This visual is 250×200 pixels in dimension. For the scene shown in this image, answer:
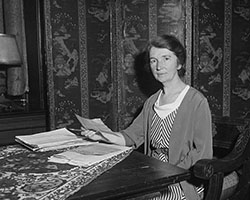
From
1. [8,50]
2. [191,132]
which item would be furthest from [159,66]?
[8,50]

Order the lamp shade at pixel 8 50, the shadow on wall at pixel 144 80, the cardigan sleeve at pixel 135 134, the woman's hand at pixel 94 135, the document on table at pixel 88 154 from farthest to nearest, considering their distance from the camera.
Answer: the shadow on wall at pixel 144 80 < the lamp shade at pixel 8 50 < the cardigan sleeve at pixel 135 134 < the woman's hand at pixel 94 135 < the document on table at pixel 88 154

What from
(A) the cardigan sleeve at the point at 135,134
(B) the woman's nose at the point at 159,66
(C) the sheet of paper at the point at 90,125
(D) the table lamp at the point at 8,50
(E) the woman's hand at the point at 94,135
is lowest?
(A) the cardigan sleeve at the point at 135,134

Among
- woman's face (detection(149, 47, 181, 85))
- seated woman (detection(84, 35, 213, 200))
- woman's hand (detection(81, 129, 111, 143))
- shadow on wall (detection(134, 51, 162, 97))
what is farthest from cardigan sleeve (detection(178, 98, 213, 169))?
shadow on wall (detection(134, 51, 162, 97))

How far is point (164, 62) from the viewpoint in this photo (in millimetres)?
1867

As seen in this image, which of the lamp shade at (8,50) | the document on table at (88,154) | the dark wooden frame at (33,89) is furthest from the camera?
the dark wooden frame at (33,89)

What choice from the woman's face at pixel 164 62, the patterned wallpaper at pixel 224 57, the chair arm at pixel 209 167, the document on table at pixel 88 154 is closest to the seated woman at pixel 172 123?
the woman's face at pixel 164 62

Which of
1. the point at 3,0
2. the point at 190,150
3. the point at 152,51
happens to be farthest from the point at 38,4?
the point at 190,150

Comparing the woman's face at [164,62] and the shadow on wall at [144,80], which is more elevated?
the woman's face at [164,62]

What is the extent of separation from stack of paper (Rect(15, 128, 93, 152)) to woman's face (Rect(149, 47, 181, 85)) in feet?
1.69

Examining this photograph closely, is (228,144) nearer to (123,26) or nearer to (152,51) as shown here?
(152,51)

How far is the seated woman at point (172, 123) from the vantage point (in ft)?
5.60

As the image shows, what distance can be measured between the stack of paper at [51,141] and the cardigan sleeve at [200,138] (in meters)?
0.50

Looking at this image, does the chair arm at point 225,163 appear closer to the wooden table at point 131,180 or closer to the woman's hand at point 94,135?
the wooden table at point 131,180

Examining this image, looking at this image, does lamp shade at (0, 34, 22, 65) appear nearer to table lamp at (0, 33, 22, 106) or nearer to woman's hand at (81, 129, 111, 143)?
table lamp at (0, 33, 22, 106)
